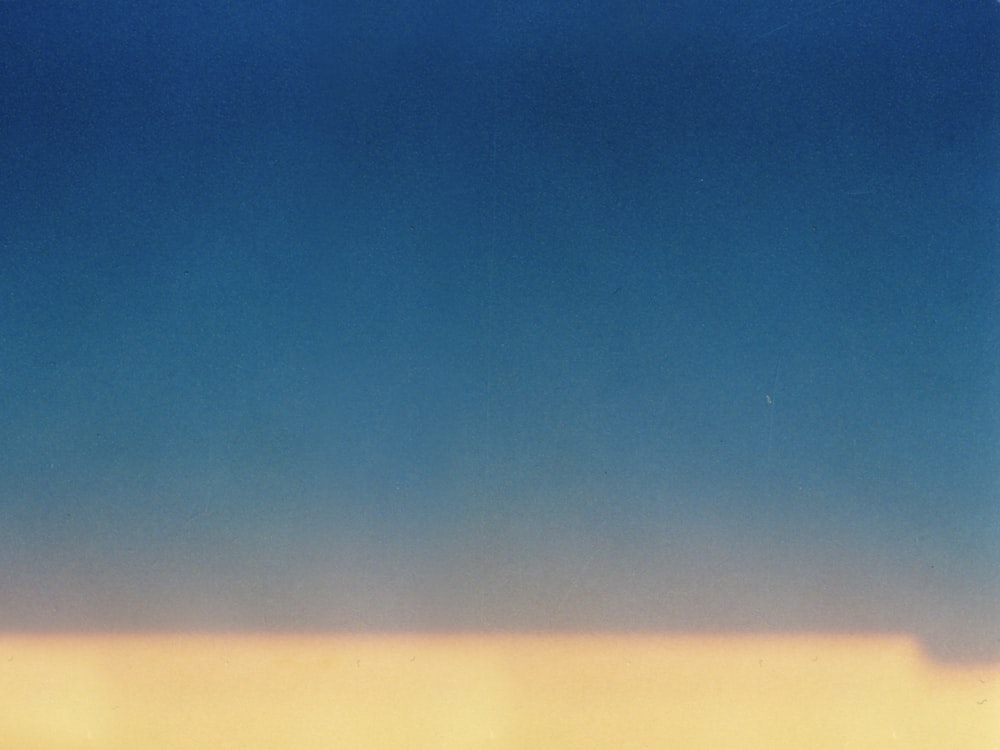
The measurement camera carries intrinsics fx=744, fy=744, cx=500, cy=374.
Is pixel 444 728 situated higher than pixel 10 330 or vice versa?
pixel 10 330

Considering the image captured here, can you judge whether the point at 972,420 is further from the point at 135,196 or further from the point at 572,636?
the point at 135,196

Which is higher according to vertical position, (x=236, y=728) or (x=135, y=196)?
(x=135, y=196)

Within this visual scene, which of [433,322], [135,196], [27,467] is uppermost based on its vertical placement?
[135,196]

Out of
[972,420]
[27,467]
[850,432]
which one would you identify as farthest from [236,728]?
[972,420]

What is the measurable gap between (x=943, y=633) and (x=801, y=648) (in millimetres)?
380

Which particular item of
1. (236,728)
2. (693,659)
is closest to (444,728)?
(236,728)

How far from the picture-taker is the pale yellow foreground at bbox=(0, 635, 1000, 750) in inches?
79.7

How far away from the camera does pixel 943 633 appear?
201 cm

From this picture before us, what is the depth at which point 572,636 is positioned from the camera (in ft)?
6.73

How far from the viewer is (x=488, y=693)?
208 cm

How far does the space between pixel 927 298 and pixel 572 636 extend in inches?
52.5

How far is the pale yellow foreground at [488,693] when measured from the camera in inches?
79.7

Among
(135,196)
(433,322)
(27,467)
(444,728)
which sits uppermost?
(135,196)

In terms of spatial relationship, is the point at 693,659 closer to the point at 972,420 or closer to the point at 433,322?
the point at 972,420
